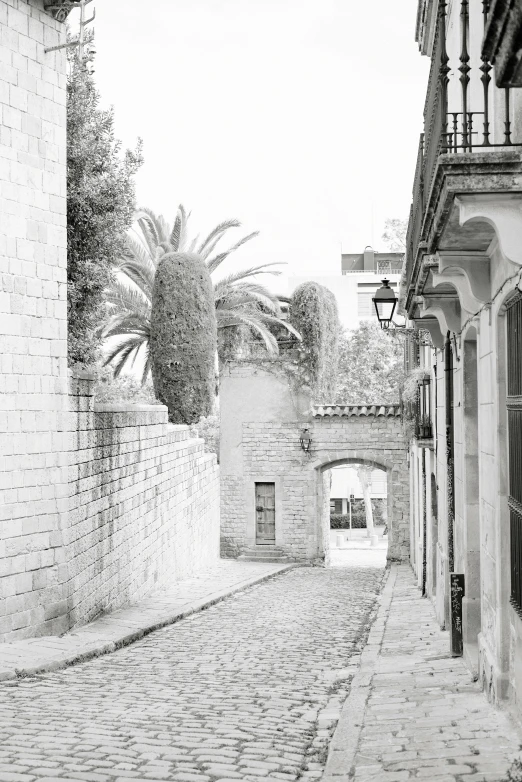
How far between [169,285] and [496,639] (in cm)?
1692

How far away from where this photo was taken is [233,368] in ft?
87.0

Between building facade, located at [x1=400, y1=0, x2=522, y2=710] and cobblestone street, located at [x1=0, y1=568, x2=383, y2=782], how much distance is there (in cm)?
136

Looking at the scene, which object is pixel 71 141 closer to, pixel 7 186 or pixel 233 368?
pixel 7 186

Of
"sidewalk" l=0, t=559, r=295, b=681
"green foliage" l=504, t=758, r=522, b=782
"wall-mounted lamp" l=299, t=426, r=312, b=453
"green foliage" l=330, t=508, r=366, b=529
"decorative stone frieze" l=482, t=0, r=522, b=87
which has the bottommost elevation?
"green foliage" l=330, t=508, r=366, b=529

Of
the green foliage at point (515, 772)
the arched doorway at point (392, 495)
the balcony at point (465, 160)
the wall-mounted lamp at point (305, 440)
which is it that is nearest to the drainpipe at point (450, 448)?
the balcony at point (465, 160)

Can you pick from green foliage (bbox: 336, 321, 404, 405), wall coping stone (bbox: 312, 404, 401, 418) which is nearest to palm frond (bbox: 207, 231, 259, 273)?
wall coping stone (bbox: 312, 404, 401, 418)

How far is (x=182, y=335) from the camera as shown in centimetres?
2256

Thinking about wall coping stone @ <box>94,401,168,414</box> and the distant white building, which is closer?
wall coping stone @ <box>94,401,168,414</box>

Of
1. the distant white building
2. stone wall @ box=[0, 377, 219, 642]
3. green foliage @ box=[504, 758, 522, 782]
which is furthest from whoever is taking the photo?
the distant white building

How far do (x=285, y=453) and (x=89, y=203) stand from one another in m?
12.2

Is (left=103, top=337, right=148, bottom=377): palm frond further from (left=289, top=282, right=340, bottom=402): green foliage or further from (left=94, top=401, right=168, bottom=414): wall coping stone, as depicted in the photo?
(left=94, top=401, right=168, bottom=414): wall coping stone

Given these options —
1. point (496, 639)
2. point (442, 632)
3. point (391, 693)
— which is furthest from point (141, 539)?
point (496, 639)

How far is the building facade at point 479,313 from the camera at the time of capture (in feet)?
16.7

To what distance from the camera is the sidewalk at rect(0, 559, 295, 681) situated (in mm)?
9156
